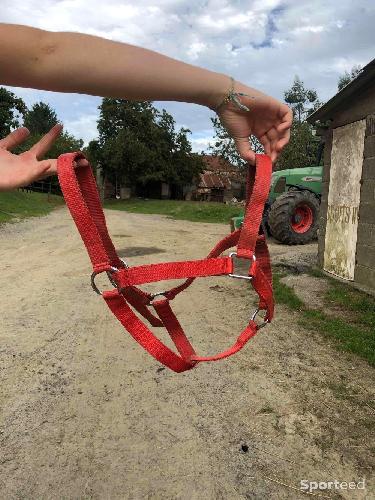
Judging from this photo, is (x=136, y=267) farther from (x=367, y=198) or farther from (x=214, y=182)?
(x=214, y=182)

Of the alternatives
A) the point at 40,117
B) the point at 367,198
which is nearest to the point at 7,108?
the point at 367,198

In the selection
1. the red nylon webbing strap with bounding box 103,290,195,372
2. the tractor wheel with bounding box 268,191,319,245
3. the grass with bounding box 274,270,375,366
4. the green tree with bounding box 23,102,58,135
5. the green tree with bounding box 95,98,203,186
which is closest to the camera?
the red nylon webbing strap with bounding box 103,290,195,372

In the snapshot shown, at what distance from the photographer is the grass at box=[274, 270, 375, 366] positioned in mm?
5365

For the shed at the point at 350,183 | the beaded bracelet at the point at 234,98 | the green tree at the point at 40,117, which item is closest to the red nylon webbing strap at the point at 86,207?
the beaded bracelet at the point at 234,98

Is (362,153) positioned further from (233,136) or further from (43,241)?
(43,241)

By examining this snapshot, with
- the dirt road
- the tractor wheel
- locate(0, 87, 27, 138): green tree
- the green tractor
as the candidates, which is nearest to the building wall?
the dirt road

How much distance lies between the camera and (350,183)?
27.8ft

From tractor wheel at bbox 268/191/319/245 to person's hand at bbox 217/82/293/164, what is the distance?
11.2 metres

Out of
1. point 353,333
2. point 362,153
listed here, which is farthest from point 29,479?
point 362,153

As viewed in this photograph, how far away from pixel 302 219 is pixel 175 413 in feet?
34.7

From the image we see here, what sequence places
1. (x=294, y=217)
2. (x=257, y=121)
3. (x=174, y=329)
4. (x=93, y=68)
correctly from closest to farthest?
(x=93, y=68) → (x=257, y=121) → (x=174, y=329) → (x=294, y=217)

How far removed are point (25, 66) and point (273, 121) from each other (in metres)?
0.83

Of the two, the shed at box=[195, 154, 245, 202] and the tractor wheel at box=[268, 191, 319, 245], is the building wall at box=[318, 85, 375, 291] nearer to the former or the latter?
the tractor wheel at box=[268, 191, 319, 245]

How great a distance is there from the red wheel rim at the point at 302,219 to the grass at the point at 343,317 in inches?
201
